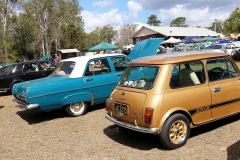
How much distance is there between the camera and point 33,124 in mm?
6281

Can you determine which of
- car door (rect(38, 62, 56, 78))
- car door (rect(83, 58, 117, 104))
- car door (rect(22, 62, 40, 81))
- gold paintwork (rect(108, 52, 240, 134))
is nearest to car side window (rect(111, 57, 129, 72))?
car door (rect(83, 58, 117, 104))

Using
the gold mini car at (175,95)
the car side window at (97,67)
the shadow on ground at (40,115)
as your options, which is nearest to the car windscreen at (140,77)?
the gold mini car at (175,95)

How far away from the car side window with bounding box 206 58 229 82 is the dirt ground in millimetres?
1186

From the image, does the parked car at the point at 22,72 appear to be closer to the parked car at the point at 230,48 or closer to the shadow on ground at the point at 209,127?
the shadow on ground at the point at 209,127

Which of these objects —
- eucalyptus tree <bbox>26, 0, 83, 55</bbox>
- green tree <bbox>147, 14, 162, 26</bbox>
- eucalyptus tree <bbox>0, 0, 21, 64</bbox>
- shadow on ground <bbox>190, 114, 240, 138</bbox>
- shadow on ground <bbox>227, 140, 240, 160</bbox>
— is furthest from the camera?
green tree <bbox>147, 14, 162, 26</bbox>

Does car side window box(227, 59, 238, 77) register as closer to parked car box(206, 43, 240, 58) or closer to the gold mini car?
the gold mini car

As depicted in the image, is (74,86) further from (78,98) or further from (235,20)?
(235,20)

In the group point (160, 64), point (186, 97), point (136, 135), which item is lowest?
point (136, 135)

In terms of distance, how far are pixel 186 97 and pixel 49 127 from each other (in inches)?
148

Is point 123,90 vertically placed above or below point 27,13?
below

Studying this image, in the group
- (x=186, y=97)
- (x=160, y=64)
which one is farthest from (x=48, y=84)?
(x=186, y=97)

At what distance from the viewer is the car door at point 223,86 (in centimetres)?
447

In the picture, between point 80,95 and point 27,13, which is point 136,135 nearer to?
point 80,95

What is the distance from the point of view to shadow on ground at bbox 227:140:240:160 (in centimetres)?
365
